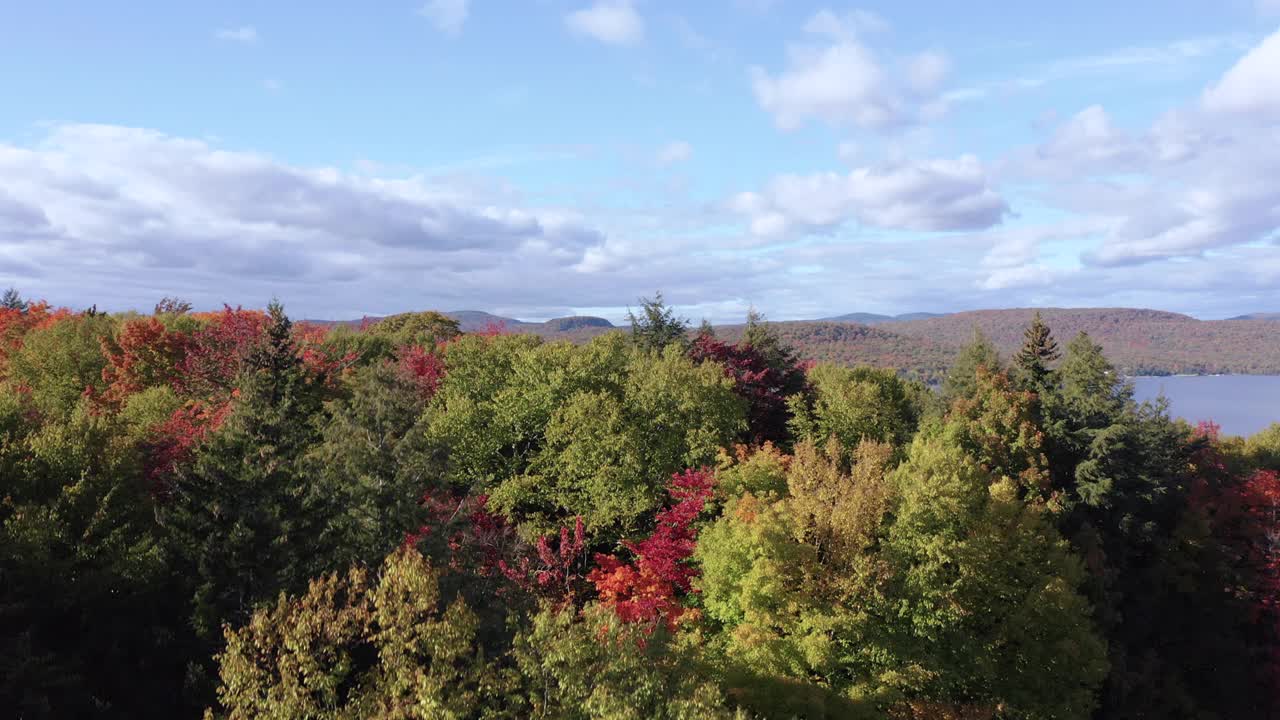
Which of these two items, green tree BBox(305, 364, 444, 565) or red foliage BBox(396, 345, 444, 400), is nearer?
green tree BBox(305, 364, 444, 565)

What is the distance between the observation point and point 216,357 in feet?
132

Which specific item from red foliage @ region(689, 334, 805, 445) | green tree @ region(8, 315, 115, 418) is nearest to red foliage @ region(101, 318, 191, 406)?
green tree @ region(8, 315, 115, 418)

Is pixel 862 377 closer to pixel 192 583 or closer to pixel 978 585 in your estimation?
pixel 978 585

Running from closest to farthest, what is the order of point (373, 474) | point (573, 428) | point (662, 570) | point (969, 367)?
point (373, 474)
point (662, 570)
point (573, 428)
point (969, 367)

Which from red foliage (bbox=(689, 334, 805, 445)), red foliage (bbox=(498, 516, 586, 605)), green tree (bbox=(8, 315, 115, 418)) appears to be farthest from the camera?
red foliage (bbox=(689, 334, 805, 445))

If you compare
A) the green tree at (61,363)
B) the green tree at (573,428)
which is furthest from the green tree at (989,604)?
the green tree at (61,363)

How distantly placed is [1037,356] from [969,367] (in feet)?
27.2

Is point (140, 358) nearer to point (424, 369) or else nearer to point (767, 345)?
point (424, 369)

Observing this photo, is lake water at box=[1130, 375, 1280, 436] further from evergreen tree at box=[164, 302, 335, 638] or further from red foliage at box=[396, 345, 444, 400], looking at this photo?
evergreen tree at box=[164, 302, 335, 638]

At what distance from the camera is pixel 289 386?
31.7m

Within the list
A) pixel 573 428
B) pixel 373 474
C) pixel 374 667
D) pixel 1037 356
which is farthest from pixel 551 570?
pixel 1037 356

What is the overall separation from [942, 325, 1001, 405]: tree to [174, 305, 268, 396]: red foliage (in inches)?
1552

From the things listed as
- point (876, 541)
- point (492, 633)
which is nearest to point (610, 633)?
point (492, 633)

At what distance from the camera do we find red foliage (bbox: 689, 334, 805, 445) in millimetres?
46938
